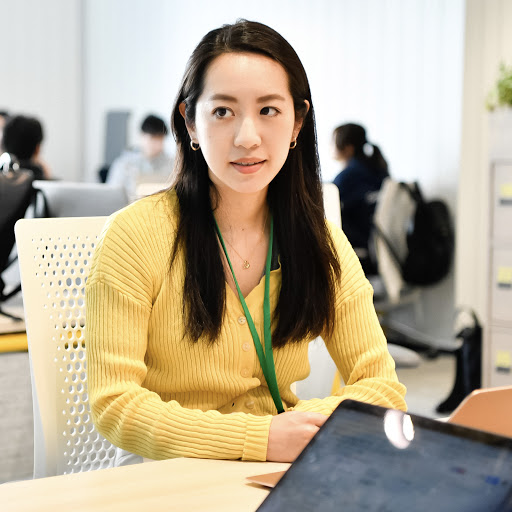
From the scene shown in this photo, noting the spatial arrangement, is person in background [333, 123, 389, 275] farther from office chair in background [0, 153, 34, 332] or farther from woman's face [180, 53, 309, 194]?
woman's face [180, 53, 309, 194]

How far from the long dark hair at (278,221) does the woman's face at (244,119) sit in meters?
0.03

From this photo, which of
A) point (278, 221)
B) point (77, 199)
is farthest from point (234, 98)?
point (77, 199)

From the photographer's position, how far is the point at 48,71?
8695 mm

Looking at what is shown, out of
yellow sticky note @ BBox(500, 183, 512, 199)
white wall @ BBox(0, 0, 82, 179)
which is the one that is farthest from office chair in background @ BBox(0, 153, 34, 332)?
white wall @ BBox(0, 0, 82, 179)

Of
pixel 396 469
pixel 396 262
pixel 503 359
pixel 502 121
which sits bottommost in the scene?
pixel 503 359

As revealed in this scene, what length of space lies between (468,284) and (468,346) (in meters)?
1.29

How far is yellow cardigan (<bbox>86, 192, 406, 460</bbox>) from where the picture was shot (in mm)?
1087

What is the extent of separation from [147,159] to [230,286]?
5.50m

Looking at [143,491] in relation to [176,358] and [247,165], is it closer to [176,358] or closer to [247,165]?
[176,358]

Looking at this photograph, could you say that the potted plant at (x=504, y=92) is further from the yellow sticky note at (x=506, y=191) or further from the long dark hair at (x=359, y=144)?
the long dark hair at (x=359, y=144)

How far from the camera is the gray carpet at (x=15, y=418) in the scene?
225 centimetres

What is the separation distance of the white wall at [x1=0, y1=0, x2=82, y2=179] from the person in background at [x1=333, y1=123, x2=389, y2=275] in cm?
474

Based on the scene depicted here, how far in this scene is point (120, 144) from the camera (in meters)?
8.31

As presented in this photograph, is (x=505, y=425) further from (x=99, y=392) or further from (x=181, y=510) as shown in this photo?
(x=99, y=392)
